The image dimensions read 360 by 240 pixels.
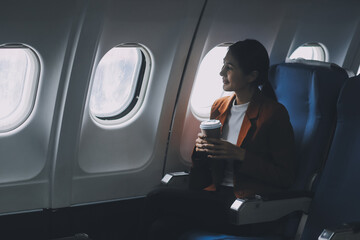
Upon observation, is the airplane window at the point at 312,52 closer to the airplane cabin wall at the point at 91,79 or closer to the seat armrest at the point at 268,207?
the airplane cabin wall at the point at 91,79

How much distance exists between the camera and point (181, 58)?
3.87 meters

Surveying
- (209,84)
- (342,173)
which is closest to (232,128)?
(342,173)

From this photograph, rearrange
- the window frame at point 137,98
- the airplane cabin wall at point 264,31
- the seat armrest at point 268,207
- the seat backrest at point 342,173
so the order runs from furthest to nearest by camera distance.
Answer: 1. the window frame at point 137,98
2. the airplane cabin wall at point 264,31
3. the seat backrest at point 342,173
4. the seat armrest at point 268,207

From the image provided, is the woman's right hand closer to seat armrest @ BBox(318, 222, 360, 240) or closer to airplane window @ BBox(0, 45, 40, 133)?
seat armrest @ BBox(318, 222, 360, 240)

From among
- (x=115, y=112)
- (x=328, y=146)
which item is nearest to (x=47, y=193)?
(x=115, y=112)

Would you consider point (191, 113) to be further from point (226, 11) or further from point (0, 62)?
point (0, 62)

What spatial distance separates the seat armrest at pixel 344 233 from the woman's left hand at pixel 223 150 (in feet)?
2.20

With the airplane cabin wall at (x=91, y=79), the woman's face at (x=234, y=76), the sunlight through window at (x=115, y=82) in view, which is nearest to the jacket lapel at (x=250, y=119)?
the woman's face at (x=234, y=76)

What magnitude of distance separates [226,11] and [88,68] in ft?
3.61

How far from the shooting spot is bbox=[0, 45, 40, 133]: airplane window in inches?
142

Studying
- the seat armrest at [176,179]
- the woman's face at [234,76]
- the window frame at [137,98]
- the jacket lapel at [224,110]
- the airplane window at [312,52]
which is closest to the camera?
the woman's face at [234,76]

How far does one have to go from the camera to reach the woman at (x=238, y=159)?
315cm

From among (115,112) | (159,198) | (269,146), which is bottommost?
(159,198)

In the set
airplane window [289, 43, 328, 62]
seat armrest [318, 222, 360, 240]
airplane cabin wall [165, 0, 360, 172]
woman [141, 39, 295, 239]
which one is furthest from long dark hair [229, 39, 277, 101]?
→ airplane window [289, 43, 328, 62]
